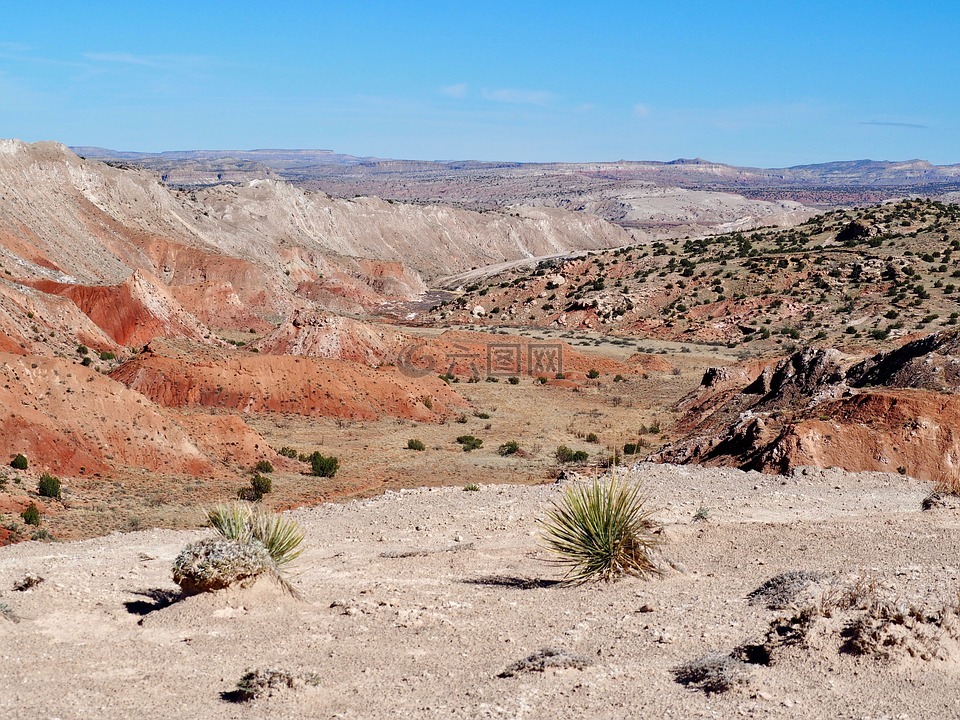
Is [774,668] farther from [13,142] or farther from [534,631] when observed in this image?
[13,142]

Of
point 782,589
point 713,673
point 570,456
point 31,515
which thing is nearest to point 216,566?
point 713,673

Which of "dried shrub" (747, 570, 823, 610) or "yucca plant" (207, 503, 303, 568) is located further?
"yucca plant" (207, 503, 303, 568)

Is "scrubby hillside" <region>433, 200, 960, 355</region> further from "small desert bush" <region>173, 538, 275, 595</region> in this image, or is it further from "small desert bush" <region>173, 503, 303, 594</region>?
"small desert bush" <region>173, 538, 275, 595</region>

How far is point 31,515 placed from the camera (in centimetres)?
2078

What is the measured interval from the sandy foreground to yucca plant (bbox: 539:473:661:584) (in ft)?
0.82

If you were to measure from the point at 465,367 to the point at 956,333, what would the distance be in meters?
27.8

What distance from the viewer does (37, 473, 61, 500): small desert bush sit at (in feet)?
75.3

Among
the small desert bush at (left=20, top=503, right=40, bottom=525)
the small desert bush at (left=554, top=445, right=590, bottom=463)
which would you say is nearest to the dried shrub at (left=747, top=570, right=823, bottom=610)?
the small desert bush at (left=20, top=503, right=40, bottom=525)

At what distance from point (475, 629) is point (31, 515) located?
1354 centimetres

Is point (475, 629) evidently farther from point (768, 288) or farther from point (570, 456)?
point (768, 288)

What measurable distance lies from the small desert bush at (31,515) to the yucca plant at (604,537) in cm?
1286

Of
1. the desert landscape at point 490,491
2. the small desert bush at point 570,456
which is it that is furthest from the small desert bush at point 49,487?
the small desert bush at point 570,456

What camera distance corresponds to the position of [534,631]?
1056 cm

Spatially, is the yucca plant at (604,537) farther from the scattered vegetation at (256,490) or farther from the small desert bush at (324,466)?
the small desert bush at (324,466)
